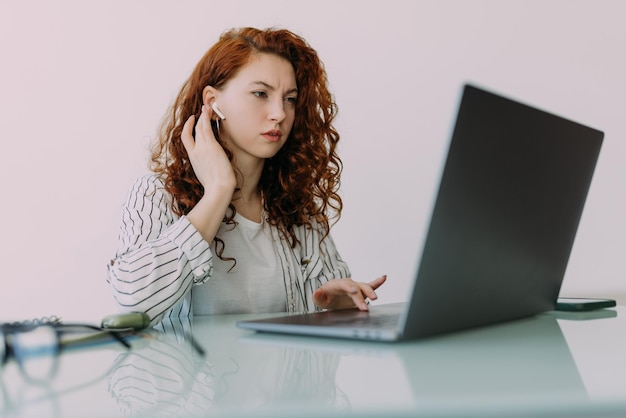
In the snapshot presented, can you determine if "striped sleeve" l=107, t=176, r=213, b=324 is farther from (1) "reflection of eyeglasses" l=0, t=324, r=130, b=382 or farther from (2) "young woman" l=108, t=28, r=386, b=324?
(1) "reflection of eyeglasses" l=0, t=324, r=130, b=382

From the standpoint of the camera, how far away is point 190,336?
1.06 metres

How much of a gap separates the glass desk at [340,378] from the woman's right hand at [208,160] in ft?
2.18

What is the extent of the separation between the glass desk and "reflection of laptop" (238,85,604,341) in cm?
4

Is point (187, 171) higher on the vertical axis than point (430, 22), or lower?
lower

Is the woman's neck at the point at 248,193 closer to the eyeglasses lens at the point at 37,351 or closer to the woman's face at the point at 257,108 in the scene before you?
the woman's face at the point at 257,108

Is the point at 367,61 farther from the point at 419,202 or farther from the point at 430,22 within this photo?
the point at 419,202

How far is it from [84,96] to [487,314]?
2.05 metres

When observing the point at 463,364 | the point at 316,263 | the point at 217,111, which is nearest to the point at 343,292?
the point at 316,263

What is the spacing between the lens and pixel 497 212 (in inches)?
33.8

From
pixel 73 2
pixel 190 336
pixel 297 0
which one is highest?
pixel 297 0

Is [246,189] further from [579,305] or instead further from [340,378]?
[340,378]

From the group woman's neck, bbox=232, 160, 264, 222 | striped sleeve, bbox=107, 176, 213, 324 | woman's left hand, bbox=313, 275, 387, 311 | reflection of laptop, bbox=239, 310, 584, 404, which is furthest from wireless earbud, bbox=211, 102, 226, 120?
reflection of laptop, bbox=239, 310, 584, 404

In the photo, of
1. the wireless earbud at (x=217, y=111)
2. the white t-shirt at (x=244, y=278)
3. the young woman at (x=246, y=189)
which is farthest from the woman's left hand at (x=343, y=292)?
the wireless earbud at (x=217, y=111)

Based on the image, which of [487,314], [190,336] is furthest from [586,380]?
[190,336]
